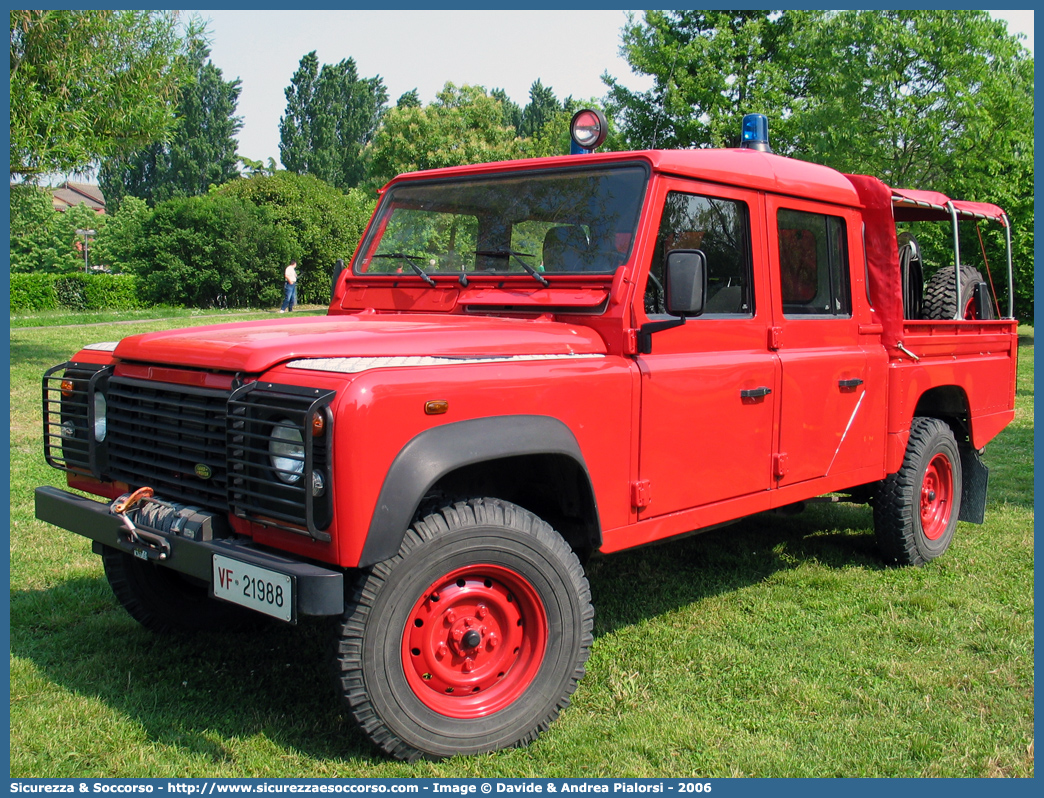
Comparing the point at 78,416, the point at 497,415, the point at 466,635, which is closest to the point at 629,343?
the point at 497,415

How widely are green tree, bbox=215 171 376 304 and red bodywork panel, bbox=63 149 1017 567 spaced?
3317cm

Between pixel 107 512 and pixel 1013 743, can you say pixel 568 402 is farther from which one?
pixel 1013 743

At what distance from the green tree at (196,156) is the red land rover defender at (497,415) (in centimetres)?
6203

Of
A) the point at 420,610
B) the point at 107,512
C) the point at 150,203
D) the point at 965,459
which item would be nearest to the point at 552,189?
the point at 420,610

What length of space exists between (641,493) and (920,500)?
2.74 metres

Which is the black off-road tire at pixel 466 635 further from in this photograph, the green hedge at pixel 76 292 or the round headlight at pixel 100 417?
the green hedge at pixel 76 292

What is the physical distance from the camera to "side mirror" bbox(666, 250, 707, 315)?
12.0 ft

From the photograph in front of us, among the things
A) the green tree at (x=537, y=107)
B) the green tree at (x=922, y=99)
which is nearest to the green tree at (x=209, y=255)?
the green tree at (x=922, y=99)

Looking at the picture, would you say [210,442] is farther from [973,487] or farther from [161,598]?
[973,487]

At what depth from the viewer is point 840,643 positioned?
448 centimetres

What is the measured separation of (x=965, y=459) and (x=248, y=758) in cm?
512

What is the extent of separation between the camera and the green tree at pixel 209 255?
32750 millimetres

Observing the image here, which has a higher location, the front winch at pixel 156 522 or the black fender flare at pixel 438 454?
the black fender flare at pixel 438 454

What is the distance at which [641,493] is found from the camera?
3818mm
